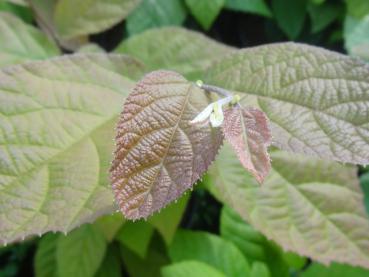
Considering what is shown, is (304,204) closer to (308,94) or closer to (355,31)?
(308,94)

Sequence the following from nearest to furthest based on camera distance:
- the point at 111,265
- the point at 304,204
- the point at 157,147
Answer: the point at 157,147, the point at 304,204, the point at 111,265

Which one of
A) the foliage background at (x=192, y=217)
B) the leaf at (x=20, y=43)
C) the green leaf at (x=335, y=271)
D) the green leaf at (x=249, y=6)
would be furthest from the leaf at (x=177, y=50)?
the green leaf at (x=335, y=271)

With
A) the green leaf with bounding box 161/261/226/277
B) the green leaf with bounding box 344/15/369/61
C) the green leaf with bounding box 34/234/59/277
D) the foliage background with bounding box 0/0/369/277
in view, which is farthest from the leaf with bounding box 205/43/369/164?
the green leaf with bounding box 34/234/59/277

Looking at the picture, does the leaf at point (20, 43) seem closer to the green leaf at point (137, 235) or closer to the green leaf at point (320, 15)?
the green leaf at point (137, 235)

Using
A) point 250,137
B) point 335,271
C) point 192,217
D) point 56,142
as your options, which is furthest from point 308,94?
point 192,217

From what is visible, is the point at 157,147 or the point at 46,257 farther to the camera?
the point at 46,257

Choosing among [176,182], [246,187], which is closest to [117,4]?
[246,187]

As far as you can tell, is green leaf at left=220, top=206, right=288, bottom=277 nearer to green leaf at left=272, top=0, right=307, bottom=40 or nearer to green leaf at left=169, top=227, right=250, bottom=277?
green leaf at left=169, top=227, right=250, bottom=277
